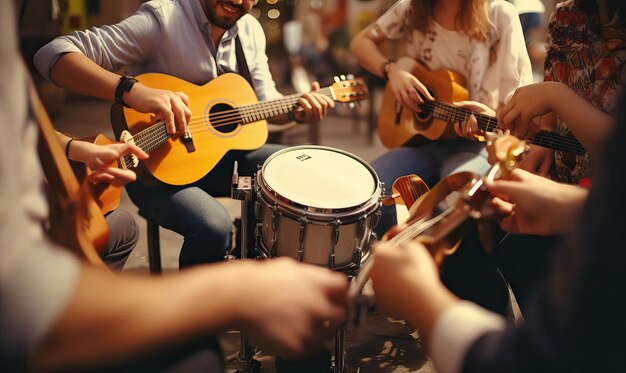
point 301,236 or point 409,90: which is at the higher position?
point 409,90

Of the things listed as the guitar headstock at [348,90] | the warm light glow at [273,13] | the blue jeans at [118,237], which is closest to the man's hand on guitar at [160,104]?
the blue jeans at [118,237]

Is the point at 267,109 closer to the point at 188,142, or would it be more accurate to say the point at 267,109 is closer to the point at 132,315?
the point at 188,142

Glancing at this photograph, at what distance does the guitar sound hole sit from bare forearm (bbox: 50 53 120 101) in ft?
1.33

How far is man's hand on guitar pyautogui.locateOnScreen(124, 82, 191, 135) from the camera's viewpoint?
1878 mm

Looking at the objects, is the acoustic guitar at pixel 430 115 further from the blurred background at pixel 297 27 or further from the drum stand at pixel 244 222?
the blurred background at pixel 297 27

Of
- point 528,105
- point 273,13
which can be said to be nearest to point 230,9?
point 528,105

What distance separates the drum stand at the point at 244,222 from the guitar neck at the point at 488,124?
3.33 ft

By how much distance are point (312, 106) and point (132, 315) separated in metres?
1.73

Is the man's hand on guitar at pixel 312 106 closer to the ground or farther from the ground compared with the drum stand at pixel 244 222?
farther from the ground

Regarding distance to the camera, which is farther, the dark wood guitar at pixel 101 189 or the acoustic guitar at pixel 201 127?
the acoustic guitar at pixel 201 127

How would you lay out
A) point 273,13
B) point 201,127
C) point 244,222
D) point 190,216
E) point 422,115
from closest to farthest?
point 244,222
point 190,216
point 201,127
point 422,115
point 273,13

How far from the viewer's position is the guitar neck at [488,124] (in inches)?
71.6

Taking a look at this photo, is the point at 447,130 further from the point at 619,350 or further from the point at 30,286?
the point at 30,286

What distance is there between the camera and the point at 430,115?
245 cm
